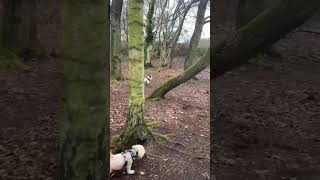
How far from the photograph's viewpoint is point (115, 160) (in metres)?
4.96

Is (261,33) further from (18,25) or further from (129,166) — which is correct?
(18,25)

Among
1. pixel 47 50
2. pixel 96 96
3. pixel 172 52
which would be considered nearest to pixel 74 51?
pixel 96 96

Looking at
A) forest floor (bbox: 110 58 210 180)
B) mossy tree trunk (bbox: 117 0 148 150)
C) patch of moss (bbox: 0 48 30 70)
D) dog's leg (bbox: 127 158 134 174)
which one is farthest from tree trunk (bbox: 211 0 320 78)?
patch of moss (bbox: 0 48 30 70)

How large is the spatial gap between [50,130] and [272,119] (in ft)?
11.9

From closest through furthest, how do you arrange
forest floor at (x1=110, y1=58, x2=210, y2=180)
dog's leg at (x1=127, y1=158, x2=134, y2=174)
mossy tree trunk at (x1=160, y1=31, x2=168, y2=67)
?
1. dog's leg at (x1=127, y1=158, x2=134, y2=174)
2. forest floor at (x1=110, y1=58, x2=210, y2=180)
3. mossy tree trunk at (x1=160, y1=31, x2=168, y2=67)

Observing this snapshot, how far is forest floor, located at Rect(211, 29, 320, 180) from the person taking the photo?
4633 mm

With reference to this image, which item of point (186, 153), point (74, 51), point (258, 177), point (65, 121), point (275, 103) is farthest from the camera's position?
point (275, 103)

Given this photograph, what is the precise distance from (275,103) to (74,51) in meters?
5.19

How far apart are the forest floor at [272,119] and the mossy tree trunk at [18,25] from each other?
623 cm

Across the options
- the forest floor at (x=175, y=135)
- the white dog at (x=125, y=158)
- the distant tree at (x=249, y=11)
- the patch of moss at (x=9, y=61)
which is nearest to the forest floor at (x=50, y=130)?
the forest floor at (x=175, y=135)

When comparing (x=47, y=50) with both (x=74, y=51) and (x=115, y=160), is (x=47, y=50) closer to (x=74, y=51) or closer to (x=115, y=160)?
(x=115, y=160)

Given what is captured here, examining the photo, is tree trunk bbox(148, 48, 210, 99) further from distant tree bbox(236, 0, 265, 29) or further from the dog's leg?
the dog's leg

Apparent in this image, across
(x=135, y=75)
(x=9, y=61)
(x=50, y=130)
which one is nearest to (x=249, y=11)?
(x=135, y=75)

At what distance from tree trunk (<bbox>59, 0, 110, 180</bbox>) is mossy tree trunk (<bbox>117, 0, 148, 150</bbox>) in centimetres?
344
